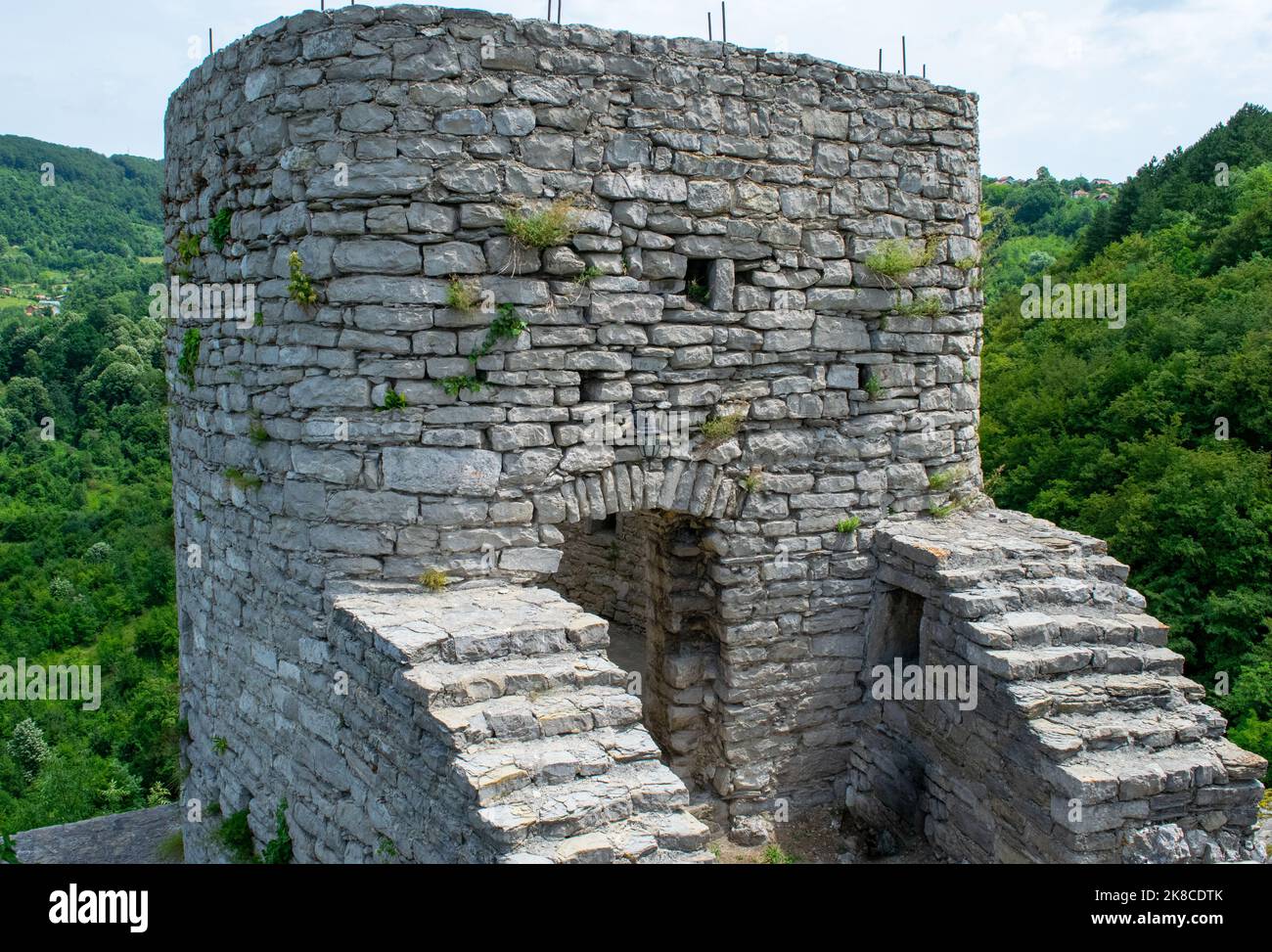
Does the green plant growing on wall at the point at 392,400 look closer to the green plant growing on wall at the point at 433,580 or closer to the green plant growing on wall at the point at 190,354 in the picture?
the green plant growing on wall at the point at 433,580

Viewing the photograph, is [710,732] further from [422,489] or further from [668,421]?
[422,489]

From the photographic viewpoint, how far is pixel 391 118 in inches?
209

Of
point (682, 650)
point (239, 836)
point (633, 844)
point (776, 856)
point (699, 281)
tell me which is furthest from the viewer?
point (682, 650)

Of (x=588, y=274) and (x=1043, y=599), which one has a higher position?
(x=588, y=274)

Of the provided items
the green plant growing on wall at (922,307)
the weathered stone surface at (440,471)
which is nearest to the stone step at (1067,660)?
the green plant growing on wall at (922,307)

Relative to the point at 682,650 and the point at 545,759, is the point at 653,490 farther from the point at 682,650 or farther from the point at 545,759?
the point at 545,759

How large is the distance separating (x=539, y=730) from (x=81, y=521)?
34769mm

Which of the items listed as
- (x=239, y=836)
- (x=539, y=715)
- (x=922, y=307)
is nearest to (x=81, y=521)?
(x=239, y=836)

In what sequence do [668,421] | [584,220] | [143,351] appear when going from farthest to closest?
[143,351], [668,421], [584,220]

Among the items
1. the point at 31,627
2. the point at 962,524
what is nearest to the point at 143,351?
the point at 31,627

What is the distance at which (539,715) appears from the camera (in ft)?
15.0

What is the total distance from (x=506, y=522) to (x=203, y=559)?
251 cm

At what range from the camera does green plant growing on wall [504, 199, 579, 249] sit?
5445 millimetres

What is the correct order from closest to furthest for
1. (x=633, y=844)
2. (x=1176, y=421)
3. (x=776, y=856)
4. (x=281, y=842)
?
1. (x=633, y=844)
2. (x=281, y=842)
3. (x=776, y=856)
4. (x=1176, y=421)
